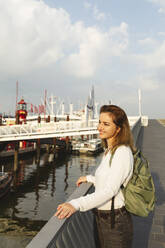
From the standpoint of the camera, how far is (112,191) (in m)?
1.75

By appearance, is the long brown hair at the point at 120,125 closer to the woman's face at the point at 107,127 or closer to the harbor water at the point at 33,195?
the woman's face at the point at 107,127

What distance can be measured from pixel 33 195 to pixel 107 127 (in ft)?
56.9

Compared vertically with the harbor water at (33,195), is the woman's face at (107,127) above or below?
above

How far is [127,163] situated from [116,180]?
0.15 metres

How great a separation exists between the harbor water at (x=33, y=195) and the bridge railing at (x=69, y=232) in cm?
987

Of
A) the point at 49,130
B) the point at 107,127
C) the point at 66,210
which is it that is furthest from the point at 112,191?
the point at 49,130

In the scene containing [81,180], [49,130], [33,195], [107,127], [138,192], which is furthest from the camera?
[49,130]

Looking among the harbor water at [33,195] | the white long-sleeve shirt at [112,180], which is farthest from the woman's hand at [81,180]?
the harbor water at [33,195]

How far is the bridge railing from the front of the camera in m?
1.64

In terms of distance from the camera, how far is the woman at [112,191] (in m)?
1.74

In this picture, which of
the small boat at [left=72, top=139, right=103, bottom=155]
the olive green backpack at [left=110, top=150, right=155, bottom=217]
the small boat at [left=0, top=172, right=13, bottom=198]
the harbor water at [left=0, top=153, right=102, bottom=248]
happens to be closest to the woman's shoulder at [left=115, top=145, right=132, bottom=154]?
the olive green backpack at [left=110, top=150, right=155, bottom=217]

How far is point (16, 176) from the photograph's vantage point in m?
23.4

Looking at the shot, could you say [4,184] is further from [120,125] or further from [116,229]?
[120,125]

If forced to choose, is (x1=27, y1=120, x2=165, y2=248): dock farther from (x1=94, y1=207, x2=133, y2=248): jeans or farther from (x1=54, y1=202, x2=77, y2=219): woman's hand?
(x1=94, y1=207, x2=133, y2=248): jeans
